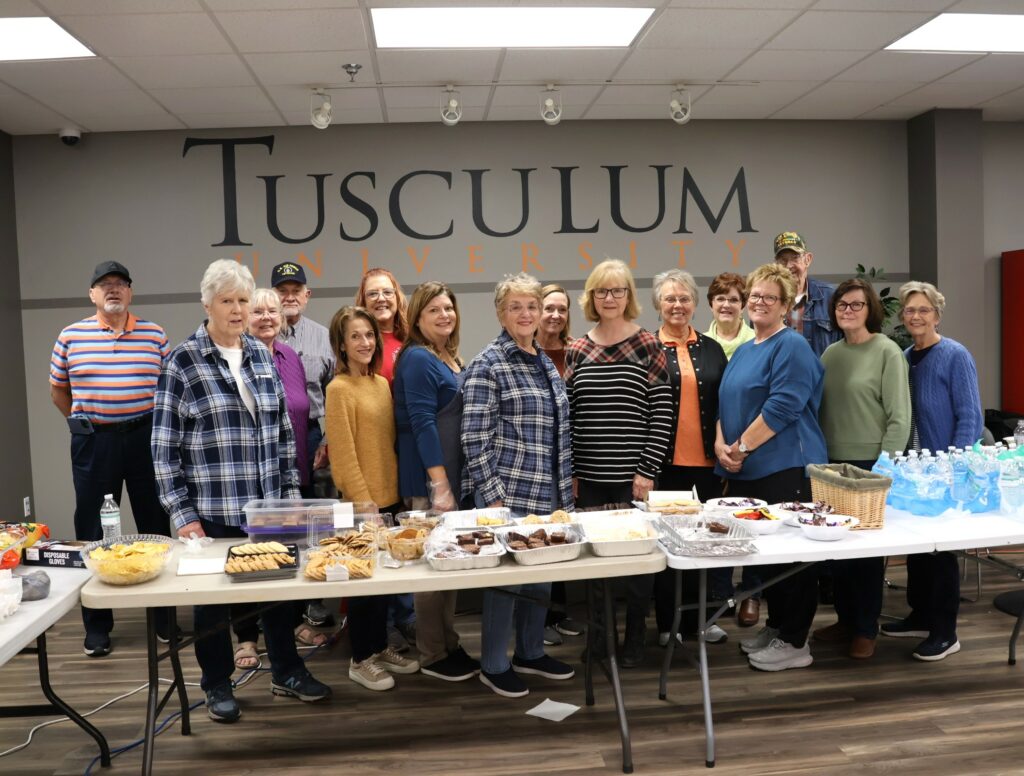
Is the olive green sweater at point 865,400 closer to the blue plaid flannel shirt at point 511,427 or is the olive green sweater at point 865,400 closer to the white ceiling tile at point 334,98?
the blue plaid flannel shirt at point 511,427

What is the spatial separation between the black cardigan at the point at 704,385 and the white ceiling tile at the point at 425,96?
2565mm

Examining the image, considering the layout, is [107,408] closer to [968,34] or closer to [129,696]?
[129,696]

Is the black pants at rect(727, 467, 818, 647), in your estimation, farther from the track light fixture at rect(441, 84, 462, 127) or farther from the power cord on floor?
the track light fixture at rect(441, 84, 462, 127)

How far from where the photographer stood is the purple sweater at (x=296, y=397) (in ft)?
11.9

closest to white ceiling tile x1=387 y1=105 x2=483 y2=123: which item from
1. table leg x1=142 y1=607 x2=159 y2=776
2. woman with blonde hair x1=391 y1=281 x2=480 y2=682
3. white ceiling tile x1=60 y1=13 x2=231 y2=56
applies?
white ceiling tile x1=60 y1=13 x2=231 y2=56

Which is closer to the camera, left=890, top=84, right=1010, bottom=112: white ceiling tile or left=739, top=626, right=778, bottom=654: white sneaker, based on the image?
left=739, top=626, right=778, bottom=654: white sneaker

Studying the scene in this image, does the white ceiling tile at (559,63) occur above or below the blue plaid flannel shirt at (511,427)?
above

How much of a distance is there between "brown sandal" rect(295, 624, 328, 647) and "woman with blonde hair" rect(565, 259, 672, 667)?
4.87 feet

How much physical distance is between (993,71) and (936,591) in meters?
3.64

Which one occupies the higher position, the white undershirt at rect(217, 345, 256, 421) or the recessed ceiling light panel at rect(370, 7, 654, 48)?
the recessed ceiling light panel at rect(370, 7, 654, 48)

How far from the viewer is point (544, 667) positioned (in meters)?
3.37

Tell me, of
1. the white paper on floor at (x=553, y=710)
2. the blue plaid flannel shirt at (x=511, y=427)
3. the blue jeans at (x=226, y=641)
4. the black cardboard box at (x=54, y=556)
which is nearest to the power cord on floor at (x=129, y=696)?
the blue jeans at (x=226, y=641)

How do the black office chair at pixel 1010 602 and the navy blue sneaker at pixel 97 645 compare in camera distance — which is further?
Result: the black office chair at pixel 1010 602

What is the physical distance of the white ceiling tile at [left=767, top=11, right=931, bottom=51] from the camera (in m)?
4.20
